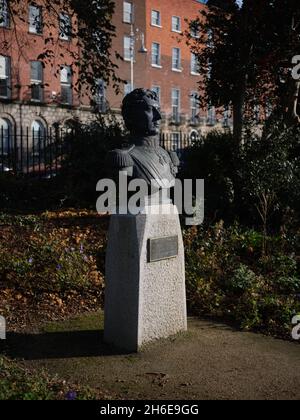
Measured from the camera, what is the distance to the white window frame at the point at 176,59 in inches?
1794

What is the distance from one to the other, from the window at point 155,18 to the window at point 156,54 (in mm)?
1632

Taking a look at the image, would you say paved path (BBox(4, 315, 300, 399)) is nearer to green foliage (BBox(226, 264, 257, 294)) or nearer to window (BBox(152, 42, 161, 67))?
green foliage (BBox(226, 264, 257, 294))

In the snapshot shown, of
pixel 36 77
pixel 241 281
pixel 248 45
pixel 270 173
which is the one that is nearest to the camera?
pixel 241 281

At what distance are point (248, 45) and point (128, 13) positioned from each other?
3040 centimetres

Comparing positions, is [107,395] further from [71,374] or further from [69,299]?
[69,299]

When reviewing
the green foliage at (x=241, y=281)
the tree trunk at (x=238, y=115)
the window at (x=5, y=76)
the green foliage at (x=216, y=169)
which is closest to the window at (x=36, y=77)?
the window at (x=5, y=76)

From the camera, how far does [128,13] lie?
1581 inches

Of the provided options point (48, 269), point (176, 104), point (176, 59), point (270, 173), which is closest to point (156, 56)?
point (176, 59)

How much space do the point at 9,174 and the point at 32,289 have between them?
17.7 feet

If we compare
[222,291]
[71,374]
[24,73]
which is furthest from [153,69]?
[71,374]

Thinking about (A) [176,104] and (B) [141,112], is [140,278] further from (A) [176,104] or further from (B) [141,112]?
(A) [176,104]

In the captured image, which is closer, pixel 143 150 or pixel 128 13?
pixel 143 150

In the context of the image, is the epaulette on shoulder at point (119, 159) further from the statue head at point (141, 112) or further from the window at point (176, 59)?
the window at point (176, 59)

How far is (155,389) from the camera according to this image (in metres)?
4.16
